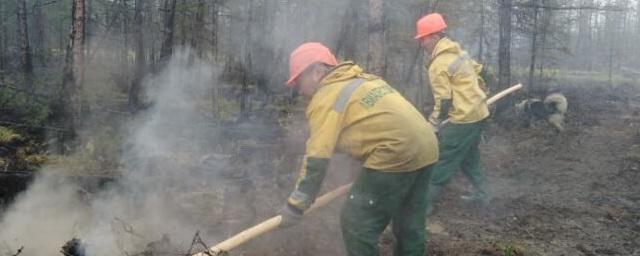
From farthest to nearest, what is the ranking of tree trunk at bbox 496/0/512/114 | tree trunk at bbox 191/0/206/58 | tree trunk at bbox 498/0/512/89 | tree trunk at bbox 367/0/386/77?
tree trunk at bbox 191/0/206/58 < tree trunk at bbox 498/0/512/89 < tree trunk at bbox 496/0/512/114 < tree trunk at bbox 367/0/386/77

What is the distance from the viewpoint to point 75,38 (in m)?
9.93

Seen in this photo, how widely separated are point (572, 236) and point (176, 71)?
12841mm

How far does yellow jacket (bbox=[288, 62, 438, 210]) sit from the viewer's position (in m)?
3.18

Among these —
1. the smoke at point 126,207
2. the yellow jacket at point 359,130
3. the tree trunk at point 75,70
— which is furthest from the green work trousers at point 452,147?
the tree trunk at point 75,70

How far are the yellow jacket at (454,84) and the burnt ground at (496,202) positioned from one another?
120 cm

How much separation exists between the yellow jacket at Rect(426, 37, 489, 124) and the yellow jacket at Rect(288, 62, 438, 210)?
1.87m

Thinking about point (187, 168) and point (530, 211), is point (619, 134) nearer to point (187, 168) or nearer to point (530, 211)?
point (530, 211)

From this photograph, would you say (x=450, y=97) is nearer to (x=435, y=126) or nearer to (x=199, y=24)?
(x=435, y=126)

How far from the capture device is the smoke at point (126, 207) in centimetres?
452

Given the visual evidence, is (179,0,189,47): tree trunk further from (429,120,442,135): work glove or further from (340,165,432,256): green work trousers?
(340,165,432,256): green work trousers

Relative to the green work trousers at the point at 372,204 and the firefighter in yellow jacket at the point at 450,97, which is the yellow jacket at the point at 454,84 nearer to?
the firefighter in yellow jacket at the point at 450,97

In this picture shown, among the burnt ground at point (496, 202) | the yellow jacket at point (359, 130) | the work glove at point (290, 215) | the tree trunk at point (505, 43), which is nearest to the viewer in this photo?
the yellow jacket at point (359, 130)

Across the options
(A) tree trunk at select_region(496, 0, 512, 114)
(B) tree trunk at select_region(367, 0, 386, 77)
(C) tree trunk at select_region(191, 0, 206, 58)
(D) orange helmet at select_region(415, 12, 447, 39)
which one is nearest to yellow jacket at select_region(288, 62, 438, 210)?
(D) orange helmet at select_region(415, 12, 447, 39)

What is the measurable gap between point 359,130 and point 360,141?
2.9 inches
